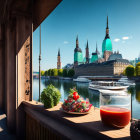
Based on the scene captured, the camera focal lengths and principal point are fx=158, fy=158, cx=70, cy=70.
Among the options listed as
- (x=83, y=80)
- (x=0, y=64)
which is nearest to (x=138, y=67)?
(x=83, y=80)

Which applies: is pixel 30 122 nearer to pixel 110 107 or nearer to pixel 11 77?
pixel 11 77

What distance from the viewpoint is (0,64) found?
6.37 metres

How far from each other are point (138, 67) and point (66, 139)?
60.1 metres

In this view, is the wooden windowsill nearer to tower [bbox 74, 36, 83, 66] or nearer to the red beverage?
the red beverage

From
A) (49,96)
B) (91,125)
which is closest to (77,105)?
(91,125)

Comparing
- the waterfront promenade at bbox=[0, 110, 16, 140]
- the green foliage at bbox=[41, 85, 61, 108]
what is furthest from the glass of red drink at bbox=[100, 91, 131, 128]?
the waterfront promenade at bbox=[0, 110, 16, 140]

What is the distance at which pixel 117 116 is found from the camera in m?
1.40

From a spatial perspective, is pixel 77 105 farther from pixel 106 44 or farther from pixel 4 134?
pixel 106 44

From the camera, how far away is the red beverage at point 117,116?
1.40 metres

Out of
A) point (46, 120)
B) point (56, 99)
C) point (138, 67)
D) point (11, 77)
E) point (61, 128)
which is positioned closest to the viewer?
point (61, 128)

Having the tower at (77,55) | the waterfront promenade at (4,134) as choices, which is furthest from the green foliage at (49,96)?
the tower at (77,55)

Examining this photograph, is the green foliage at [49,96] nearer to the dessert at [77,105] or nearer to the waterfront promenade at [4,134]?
the dessert at [77,105]

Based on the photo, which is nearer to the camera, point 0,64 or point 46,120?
point 46,120

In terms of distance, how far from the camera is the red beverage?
1.40m
